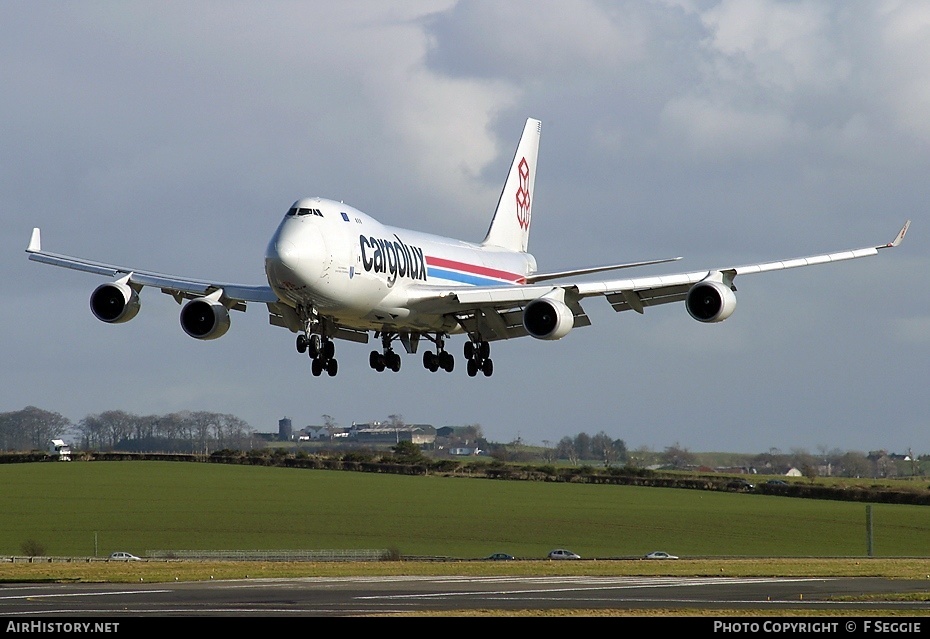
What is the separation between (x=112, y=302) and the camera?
56938 millimetres

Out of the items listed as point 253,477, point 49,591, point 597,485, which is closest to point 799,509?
point 597,485

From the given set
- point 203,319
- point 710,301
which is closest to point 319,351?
point 203,319

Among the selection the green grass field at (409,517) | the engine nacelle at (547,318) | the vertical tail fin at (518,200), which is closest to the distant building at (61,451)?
the green grass field at (409,517)

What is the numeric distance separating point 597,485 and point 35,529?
2404 inches

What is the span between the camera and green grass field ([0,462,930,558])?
111 m

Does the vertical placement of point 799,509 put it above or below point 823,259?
below

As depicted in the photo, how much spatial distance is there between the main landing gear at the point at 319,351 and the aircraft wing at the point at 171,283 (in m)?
2.14

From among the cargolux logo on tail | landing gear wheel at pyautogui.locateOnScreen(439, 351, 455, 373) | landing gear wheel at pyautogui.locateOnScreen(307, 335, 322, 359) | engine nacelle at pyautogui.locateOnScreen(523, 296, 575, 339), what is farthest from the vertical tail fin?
landing gear wheel at pyautogui.locateOnScreen(307, 335, 322, 359)

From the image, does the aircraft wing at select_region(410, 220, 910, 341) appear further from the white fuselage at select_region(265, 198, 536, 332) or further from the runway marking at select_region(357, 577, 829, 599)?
the runway marking at select_region(357, 577, 829, 599)

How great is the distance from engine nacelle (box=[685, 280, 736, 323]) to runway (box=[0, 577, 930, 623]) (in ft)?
34.6

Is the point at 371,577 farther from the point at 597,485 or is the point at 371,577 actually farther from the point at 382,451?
the point at 382,451

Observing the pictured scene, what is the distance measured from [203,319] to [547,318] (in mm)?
13503

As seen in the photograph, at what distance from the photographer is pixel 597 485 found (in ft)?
506
